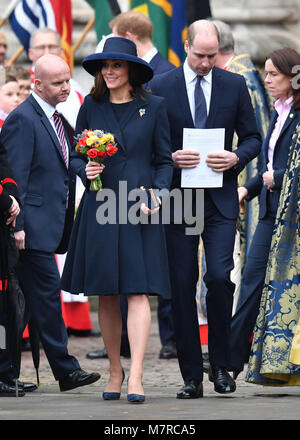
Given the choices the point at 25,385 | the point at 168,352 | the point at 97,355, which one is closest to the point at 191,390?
the point at 25,385

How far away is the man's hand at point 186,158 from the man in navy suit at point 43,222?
0.75m

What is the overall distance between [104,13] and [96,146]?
16.8 feet

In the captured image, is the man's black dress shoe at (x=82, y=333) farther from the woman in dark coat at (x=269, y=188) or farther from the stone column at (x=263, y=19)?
the stone column at (x=263, y=19)

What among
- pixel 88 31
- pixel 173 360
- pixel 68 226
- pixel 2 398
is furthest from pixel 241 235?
pixel 88 31

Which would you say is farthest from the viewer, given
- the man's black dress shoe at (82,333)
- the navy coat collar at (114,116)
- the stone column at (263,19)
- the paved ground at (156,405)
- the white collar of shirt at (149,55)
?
the stone column at (263,19)

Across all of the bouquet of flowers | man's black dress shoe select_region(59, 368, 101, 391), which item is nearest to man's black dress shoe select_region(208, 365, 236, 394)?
man's black dress shoe select_region(59, 368, 101, 391)

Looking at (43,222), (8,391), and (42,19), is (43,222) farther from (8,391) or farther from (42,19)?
(42,19)

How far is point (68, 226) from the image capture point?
8.27m

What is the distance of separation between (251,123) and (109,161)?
0.95 meters

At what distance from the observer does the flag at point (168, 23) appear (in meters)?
12.1

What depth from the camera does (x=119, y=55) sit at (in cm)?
752

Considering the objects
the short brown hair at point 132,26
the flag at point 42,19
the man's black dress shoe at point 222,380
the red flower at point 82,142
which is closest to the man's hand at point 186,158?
the red flower at point 82,142

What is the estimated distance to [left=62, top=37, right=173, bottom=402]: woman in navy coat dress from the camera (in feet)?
24.3
